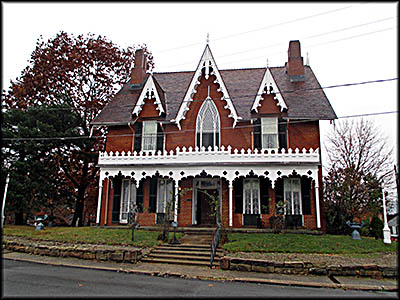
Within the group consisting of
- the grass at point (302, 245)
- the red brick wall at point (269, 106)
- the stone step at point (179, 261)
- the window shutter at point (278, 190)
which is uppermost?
the red brick wall at point (269, 106)

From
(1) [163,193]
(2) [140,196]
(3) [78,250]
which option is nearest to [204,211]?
(1) [163,193]

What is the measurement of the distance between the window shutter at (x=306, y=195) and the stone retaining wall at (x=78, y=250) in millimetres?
10352

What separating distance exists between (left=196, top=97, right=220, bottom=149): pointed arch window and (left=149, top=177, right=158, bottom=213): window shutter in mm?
3708

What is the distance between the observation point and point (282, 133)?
66.4 ft

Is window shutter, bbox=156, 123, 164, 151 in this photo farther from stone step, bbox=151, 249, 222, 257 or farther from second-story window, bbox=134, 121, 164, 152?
stone step, bbox=151, 249, 222, 257

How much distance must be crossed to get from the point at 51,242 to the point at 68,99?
539 inches

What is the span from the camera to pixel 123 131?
2264 cm

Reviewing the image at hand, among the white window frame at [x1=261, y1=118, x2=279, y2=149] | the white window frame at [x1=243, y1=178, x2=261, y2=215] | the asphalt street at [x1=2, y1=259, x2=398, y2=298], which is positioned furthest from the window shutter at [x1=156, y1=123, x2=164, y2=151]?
the asphalt street at [x1=2, y1=259, x2=398, y2=298]

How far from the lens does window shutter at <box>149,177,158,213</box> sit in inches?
805

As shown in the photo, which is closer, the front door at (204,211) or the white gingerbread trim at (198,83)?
the front door at (204,211)

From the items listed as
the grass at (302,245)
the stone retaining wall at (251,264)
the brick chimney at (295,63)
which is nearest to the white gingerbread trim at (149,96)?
the brick chimney at (295,63)

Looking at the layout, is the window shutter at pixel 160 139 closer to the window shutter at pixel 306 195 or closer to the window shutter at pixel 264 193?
the window shutter at pixel 264 193

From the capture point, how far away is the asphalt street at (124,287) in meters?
8.13

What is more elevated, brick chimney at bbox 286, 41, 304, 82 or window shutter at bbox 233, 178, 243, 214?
brick chimney at bbox 286, 41, 304, 82
